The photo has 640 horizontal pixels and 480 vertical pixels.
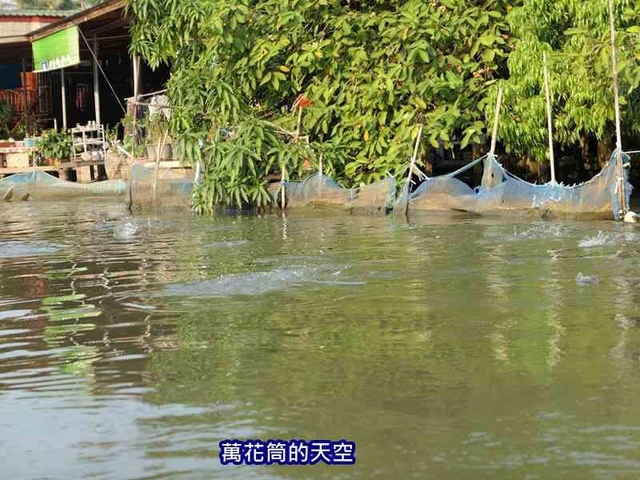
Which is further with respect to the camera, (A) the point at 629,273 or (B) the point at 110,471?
(A) the point at 629,273

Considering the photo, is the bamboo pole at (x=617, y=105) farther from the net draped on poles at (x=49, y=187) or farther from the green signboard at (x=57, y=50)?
the green signboard at (x=57, y=50)

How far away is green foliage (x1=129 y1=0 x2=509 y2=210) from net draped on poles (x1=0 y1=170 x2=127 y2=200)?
5202 mm

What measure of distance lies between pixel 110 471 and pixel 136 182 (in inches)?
619

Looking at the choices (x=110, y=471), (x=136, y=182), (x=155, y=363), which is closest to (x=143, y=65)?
(x=136, y=182)

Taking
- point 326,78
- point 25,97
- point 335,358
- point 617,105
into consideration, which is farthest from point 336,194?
point 25,97

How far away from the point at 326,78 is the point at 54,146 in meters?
10.7

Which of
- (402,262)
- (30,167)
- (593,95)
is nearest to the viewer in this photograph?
(402,262)

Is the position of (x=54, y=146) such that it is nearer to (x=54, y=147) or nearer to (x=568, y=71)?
(x=54, y=147)

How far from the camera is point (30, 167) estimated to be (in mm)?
27953

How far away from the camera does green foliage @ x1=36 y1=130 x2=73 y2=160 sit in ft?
90.1

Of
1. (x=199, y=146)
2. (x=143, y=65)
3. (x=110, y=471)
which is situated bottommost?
(x=110, y=471)

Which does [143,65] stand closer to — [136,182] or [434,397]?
[136,182]

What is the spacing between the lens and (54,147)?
1079 inches

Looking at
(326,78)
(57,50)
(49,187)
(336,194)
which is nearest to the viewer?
(336,194)
